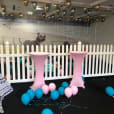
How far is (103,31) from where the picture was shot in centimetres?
771

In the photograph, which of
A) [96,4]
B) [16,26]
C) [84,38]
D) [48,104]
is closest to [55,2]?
[96,4]

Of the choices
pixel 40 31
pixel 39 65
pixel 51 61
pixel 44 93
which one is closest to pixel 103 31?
pixel 40 31

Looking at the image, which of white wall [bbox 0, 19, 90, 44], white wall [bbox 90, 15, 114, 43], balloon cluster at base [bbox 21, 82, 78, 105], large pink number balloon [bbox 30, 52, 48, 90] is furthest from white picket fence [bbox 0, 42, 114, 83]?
white wall [bbox 0, 19, 90, 44]

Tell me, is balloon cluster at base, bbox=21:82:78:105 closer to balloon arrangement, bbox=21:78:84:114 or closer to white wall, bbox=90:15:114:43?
balloon arrangement, bbox=21:78:84:114

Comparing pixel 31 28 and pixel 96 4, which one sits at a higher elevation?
pixel 96 4

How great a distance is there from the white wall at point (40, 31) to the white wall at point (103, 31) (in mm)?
646

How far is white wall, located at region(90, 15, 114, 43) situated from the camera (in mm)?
6805

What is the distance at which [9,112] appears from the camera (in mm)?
2059

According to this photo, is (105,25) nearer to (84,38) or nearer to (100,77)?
(84,38)

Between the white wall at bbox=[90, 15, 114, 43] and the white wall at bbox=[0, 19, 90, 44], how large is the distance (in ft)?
2.12

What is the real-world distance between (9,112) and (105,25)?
7.22 meters

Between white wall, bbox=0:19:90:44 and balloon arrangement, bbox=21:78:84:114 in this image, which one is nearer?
balloon arrangement, bbox=21:78:84:114

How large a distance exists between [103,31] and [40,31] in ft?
13.9

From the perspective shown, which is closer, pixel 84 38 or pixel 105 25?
pixel 105 25
